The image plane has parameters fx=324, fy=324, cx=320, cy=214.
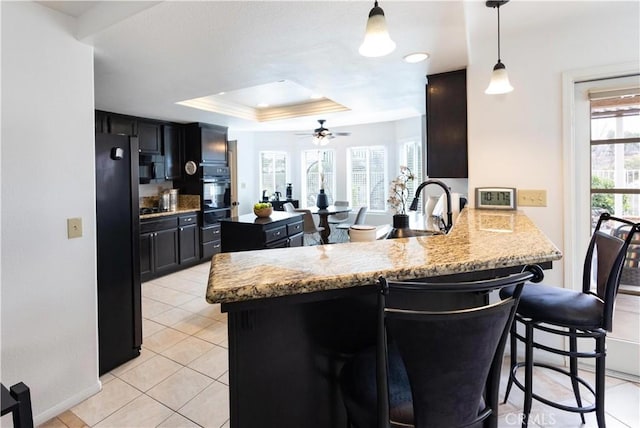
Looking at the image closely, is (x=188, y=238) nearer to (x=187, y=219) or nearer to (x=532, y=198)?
(x=187, y=219)

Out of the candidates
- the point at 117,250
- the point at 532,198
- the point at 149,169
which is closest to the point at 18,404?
the point at 117,250

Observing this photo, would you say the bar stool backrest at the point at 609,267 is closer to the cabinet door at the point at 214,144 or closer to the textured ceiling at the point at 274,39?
the textured ceiling at the point at 274,39

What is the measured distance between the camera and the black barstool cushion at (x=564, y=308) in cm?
147

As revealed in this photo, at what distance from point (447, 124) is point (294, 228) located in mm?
2252

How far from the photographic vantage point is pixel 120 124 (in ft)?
14.4

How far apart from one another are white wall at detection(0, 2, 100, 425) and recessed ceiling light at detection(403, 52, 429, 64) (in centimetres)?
219

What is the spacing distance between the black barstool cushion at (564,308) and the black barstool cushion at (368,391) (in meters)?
0.79

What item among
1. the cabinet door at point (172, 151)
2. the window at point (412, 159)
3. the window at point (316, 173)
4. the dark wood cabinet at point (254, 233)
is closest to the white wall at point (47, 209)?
the dark wood cabinet at point (254, 233)

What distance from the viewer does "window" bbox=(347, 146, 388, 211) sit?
6820 mm

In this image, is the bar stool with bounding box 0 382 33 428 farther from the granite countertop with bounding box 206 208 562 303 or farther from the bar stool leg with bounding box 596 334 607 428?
the bar stool leg with bounding box 596 334 607 428

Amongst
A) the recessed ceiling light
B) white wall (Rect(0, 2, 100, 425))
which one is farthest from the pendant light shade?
white wall (Rect(0, 2, 100, 425))

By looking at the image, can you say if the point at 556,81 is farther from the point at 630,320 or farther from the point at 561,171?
the point at 630,320

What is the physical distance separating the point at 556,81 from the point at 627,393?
2071mm

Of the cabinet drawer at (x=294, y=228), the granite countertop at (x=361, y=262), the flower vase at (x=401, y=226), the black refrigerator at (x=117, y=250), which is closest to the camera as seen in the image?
the granite countertop at (x=361, y=262)
